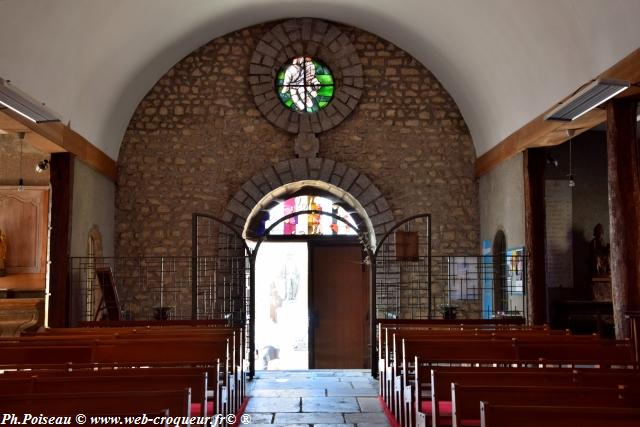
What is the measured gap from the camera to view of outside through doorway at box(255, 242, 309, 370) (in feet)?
44.8

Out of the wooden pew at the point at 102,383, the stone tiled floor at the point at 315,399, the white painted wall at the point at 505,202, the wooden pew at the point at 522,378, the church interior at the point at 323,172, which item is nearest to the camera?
the wooden pew at the point at 102,383

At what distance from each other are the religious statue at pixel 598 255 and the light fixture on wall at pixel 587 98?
332 cm

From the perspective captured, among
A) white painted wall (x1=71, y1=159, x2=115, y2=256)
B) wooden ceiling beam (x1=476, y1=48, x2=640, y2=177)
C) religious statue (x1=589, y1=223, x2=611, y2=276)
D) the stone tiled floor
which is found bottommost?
the stone tiled floor

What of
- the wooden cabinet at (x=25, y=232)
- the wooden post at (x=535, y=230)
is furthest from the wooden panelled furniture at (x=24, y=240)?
the wooden post at (x=535, y=230)

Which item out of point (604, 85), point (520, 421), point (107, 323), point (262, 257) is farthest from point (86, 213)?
point (520, 421)

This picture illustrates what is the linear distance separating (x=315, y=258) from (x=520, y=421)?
35.4ft

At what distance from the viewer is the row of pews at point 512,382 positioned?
2656 mm

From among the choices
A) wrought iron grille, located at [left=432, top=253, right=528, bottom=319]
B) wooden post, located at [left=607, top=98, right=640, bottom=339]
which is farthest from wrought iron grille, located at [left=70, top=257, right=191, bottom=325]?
wooden post, located at [left=607, top=98, right=640, bottom=339]

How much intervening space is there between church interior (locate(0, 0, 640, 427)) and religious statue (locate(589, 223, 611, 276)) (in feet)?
0.07

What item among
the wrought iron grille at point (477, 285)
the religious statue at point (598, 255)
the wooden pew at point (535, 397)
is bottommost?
the wooden pew at point (535, 397)

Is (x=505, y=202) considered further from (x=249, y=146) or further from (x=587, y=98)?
(x=249, y=146)

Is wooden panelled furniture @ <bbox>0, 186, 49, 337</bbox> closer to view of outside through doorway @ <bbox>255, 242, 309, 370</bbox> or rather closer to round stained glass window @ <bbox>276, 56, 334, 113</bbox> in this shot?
round stained glass window @ <bbox>276, 56, 334, 113</bbox>

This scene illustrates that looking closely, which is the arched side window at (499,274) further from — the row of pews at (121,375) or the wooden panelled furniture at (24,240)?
the wooden panelled furniture at (24,240)

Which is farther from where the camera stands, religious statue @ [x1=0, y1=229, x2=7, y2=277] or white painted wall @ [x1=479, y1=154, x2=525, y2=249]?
religious statue @ [x1=0, y1=229, x2=7, y2=277]
